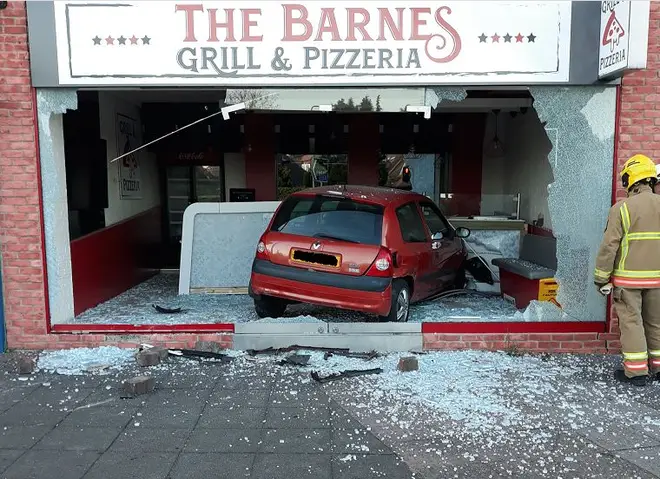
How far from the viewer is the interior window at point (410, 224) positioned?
6186 millimetres

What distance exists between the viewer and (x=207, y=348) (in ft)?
18.4

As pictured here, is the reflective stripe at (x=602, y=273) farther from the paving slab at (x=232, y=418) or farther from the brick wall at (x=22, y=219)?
the brick wall at (x=22, y=219)

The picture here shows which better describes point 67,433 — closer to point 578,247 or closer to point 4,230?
point 4,230

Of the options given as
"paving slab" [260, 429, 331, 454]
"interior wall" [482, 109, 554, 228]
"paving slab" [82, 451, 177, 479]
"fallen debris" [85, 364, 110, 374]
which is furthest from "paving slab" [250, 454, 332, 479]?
"interior wall" [482, 109, 554, 228]

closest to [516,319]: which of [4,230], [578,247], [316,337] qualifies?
[578,247]

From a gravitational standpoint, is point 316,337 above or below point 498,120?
below

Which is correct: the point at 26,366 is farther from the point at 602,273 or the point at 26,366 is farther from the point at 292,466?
the point at 602,273

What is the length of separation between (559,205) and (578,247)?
48 cm

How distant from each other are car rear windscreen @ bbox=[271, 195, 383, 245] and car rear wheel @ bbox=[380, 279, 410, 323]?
552mm

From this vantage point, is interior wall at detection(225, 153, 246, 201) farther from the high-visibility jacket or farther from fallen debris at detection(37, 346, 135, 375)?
the high-visibility jacket

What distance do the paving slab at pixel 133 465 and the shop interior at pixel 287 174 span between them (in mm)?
2459

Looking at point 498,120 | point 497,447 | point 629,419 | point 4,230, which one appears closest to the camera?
point 497,447

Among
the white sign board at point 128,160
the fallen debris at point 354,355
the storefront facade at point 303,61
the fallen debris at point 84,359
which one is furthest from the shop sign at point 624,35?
the white sign board at point 128,160

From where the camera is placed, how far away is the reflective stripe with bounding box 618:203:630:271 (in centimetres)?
480
